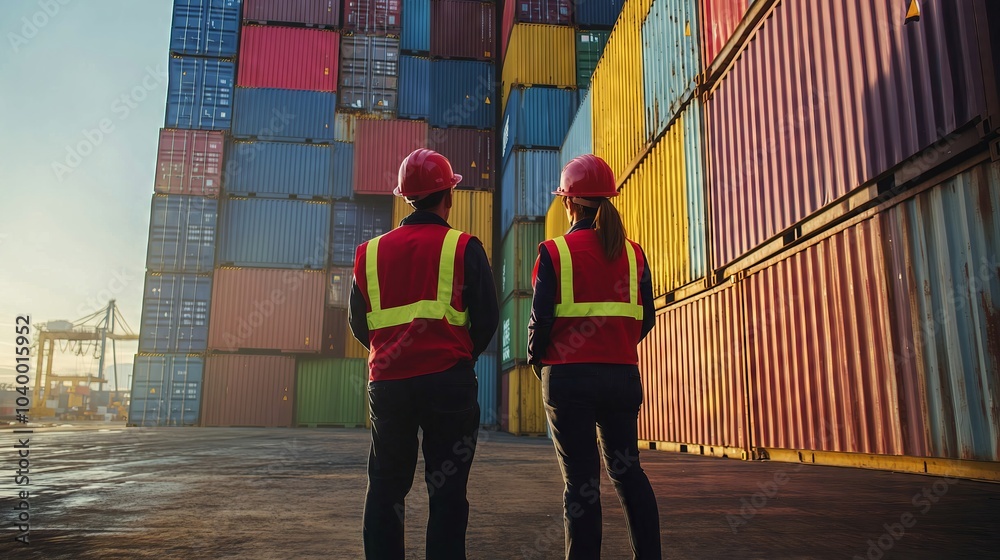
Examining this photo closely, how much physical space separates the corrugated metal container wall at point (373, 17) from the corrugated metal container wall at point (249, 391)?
1477cm

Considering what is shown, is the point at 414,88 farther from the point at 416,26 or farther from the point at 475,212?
the point at 475,212

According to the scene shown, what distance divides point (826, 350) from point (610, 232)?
15.4ft

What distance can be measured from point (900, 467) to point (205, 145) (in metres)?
26.4

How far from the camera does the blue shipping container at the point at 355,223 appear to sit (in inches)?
1041

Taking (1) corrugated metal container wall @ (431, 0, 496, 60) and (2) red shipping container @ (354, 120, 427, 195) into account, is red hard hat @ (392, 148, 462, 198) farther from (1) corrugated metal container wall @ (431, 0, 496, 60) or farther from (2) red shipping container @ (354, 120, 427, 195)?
(1) corrugated metal container wall @ (431, 0, 496, 60)

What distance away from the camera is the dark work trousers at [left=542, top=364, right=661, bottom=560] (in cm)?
231

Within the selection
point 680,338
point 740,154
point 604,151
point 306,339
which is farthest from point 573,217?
point 306,339

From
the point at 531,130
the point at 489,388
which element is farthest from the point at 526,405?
the point at 531,130

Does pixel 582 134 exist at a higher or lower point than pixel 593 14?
A: lower

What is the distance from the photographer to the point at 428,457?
7.61 feet

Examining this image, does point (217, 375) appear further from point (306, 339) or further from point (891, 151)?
point (891, 151)

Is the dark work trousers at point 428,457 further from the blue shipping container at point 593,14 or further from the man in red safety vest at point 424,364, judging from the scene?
the blue shipping container at point 593,14

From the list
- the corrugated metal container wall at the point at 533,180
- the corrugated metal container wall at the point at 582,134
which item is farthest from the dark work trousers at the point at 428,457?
the corrugated metal container wall at the point at 533,180

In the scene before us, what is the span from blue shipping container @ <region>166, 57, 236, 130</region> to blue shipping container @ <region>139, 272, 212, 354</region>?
6.42 meters
